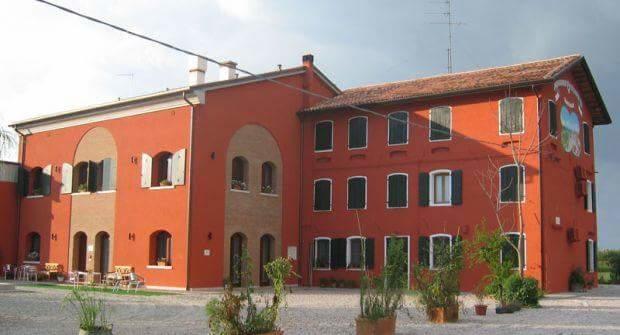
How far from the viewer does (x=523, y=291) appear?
17438mm

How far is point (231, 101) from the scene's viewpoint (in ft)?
81.5

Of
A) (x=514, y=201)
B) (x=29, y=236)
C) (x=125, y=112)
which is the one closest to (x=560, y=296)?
(x=514, y=201)

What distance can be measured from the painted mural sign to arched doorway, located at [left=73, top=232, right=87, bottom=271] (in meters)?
19.1

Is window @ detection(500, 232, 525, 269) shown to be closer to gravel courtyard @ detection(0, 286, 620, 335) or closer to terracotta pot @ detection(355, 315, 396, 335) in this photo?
gravel courtyard @ detection(0, 286, 620, 335)

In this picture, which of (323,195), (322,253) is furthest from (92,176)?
(322,253)

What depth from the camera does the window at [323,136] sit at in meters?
27.8

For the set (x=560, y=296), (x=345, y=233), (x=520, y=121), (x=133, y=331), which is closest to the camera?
(x=133, y=331)

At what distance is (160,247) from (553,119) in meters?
14.9

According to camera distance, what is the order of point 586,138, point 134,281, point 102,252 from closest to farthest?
1. point 134,281
2. point 102,252
3. point 586,138

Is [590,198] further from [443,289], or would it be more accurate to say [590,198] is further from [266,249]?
[443,289]

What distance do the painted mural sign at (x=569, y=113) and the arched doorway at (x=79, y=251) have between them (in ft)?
62.6

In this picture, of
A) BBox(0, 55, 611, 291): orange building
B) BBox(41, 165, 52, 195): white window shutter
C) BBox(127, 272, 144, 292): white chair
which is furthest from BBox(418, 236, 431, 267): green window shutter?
BBox(41, 165, 52, 195): white window shutter

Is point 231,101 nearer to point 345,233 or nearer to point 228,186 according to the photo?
point 228,186

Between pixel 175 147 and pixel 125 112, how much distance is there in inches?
129
